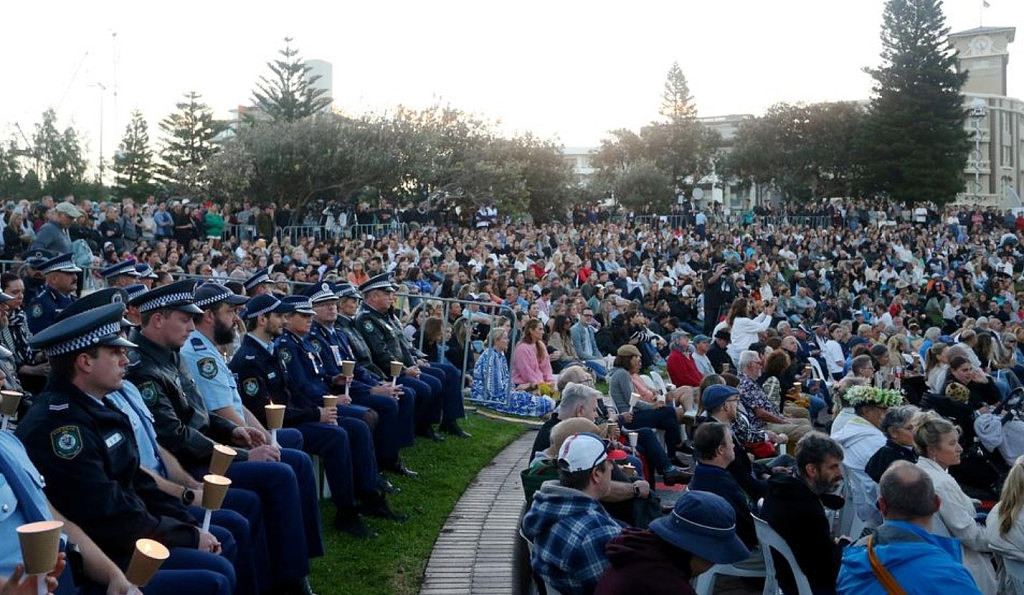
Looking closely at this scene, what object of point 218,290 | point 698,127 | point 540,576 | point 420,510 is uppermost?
point 698,127

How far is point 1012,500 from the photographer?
5.57 meters

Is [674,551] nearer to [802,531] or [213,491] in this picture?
[802,531]

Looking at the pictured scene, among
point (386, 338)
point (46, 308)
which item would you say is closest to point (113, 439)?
point (46, 308)

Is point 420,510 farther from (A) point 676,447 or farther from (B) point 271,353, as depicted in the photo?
(A) point 676,447

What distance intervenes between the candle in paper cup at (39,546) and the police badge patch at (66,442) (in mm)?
999

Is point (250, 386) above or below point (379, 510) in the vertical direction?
above

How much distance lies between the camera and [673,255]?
30.4 m

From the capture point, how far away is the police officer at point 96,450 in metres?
3.85

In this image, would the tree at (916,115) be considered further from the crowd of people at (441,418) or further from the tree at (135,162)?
the crowd of people at (441,418)

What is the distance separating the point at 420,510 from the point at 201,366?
7.43 ft

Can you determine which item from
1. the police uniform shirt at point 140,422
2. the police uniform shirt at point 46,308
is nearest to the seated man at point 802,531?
the police uniform shirt at point 140,422

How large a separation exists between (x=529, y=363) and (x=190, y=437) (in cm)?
746

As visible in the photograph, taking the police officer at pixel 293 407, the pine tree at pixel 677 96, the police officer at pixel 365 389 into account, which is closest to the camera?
the police officer at pixel 293 407

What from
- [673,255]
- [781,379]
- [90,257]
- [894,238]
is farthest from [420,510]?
[894,238]
